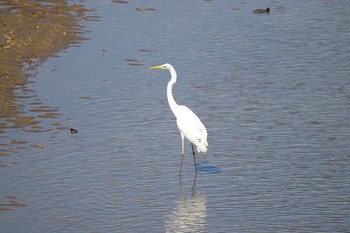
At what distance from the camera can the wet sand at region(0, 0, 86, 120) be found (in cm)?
1465

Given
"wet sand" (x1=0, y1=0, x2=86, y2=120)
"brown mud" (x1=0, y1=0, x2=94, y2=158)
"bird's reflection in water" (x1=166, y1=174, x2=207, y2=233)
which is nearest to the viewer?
"bird's reflection in water" (x1=166, y1=174, x2=207, y2=233)

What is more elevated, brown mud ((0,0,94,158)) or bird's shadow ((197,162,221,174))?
brown mud ((0,0,94,158))

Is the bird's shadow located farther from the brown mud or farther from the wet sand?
the wet sand

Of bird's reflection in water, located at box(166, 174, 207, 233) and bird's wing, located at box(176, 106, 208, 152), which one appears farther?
bird's wing, located at box(176, 106, 208, 152)

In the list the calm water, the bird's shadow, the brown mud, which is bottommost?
the bird's shadow

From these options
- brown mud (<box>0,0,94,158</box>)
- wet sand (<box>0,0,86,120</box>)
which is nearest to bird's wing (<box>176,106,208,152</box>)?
brown mud (<box>0,0,94,158</box>)

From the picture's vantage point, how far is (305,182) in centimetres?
1092

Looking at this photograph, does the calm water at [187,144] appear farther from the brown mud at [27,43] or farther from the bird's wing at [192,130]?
the bird's wing at [192,130]

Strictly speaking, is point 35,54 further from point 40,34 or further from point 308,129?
point 308,129

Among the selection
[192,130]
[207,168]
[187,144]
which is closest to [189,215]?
[207,168]

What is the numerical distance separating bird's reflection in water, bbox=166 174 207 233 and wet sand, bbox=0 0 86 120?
3.73 meters

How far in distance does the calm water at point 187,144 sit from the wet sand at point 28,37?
351 millimetres

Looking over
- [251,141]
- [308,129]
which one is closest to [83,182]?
[251,141]

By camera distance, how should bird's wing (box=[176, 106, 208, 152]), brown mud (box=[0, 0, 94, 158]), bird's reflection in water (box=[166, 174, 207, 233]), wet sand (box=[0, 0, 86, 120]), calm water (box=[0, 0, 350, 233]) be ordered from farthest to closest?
wet sand (box=[0, 0, 86, 120]), brown mud (box=[0, 0, 94, 158]), bird's wing (box=[176, 106, 208, 152]), calm water (box=[0, 0, 350, 233]), bird's reflection in water (box=[166, 174, 207, 233])
